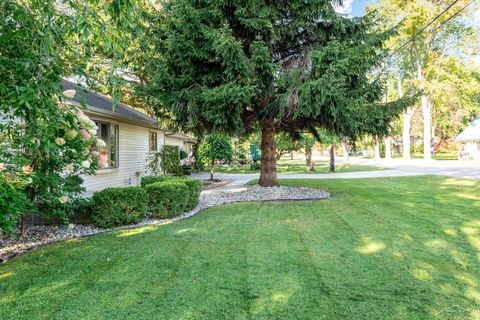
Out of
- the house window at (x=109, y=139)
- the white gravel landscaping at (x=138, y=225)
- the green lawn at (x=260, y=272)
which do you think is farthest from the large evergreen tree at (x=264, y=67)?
the green lawn at (x=260, y=272)

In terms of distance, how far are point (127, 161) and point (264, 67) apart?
19.4 feet

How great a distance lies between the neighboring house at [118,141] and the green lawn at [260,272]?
13.7ft

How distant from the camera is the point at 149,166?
12.4m

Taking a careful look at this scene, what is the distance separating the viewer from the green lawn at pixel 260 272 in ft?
9.17

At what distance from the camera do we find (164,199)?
22.0 ft

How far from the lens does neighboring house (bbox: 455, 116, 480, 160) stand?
2869 cm

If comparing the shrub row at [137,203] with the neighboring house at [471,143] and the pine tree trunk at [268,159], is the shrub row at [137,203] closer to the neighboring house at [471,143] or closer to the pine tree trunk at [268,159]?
the pine tree trunk at [268,159]

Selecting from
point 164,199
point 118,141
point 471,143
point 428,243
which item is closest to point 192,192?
point 164,199

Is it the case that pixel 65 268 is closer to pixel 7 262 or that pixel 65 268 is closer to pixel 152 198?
pixel 7 262

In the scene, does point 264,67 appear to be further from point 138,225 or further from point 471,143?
point 471,143

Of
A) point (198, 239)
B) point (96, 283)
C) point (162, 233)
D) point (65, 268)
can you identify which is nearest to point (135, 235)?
point (162, 233)

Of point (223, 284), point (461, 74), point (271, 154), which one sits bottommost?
point (223, 284)

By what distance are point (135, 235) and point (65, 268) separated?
1.58 metres

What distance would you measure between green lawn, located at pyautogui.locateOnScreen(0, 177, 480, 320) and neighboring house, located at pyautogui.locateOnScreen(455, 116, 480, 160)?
92.7 ft
